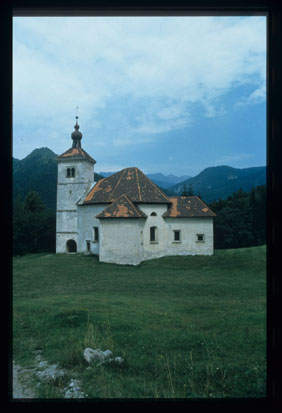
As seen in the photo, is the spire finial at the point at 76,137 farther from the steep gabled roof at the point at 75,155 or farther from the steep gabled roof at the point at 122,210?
the steep gabled roof at the point at 122,210

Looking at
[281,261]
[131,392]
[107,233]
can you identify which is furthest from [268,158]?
[107,233]

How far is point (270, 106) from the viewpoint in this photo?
2236 millimetres

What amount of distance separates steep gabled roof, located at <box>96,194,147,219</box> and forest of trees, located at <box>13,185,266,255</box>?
1094 cm

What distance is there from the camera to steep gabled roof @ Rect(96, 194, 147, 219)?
24422 mm

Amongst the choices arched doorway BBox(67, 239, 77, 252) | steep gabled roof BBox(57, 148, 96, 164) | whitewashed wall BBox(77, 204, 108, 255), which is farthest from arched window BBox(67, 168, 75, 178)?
arched doorway BBox(67, 239, 77, 252)

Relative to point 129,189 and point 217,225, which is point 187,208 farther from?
point 217,225

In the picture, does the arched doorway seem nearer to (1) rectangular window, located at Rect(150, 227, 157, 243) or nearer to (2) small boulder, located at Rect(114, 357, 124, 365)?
(1) rectangular window, located at Rect(150, 227, 157, 243)

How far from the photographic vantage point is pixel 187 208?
92.2 ft

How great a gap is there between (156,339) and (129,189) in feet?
72.3

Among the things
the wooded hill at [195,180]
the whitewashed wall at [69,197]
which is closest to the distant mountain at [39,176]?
the wooded hill at [195,180]

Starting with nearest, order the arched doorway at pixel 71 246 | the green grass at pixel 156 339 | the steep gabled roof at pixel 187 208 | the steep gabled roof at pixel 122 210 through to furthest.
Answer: the green grass at pixel 156 339
the steep gabled roof at pixel 122 210
the steep gabled roof at pixel 187 208
the arched doorway at pixel 71 246

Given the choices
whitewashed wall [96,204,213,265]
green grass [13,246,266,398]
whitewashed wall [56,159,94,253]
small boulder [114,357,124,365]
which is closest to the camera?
green grass [13,246,266,398]

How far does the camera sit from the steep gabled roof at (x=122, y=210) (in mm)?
24422

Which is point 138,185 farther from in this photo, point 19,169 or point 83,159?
point 19,169
